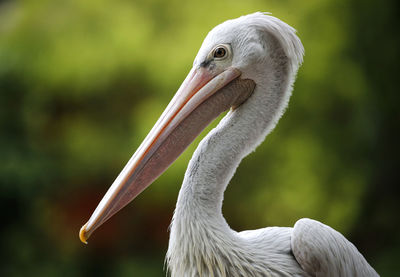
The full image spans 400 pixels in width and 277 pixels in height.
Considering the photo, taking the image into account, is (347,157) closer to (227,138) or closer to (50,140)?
(50,140)

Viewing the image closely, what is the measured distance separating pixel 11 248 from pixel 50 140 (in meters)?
1.18

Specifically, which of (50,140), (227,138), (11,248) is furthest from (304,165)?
(227,138)

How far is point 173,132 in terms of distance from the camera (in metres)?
1.56

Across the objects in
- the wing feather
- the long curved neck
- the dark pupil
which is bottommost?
the wing feather

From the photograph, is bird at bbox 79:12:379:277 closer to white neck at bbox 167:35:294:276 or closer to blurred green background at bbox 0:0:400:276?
white neck at bbox 167:35:294:276

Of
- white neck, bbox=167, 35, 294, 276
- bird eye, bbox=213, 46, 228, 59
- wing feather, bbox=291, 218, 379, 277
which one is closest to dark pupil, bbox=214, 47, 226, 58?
bird eye, bbox=213, 46, 228, 59

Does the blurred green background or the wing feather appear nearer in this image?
the wing feather

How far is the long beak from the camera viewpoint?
149cm

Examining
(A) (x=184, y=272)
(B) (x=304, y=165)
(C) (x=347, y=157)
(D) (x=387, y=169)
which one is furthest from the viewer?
(D) (x=387, y=169)

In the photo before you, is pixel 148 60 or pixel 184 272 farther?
pixel 148 60

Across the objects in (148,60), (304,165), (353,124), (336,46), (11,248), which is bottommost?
(11,248)

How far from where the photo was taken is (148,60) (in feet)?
16.8

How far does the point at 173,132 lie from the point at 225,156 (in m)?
0.18

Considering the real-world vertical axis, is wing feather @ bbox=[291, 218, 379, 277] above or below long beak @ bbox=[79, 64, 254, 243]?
below
